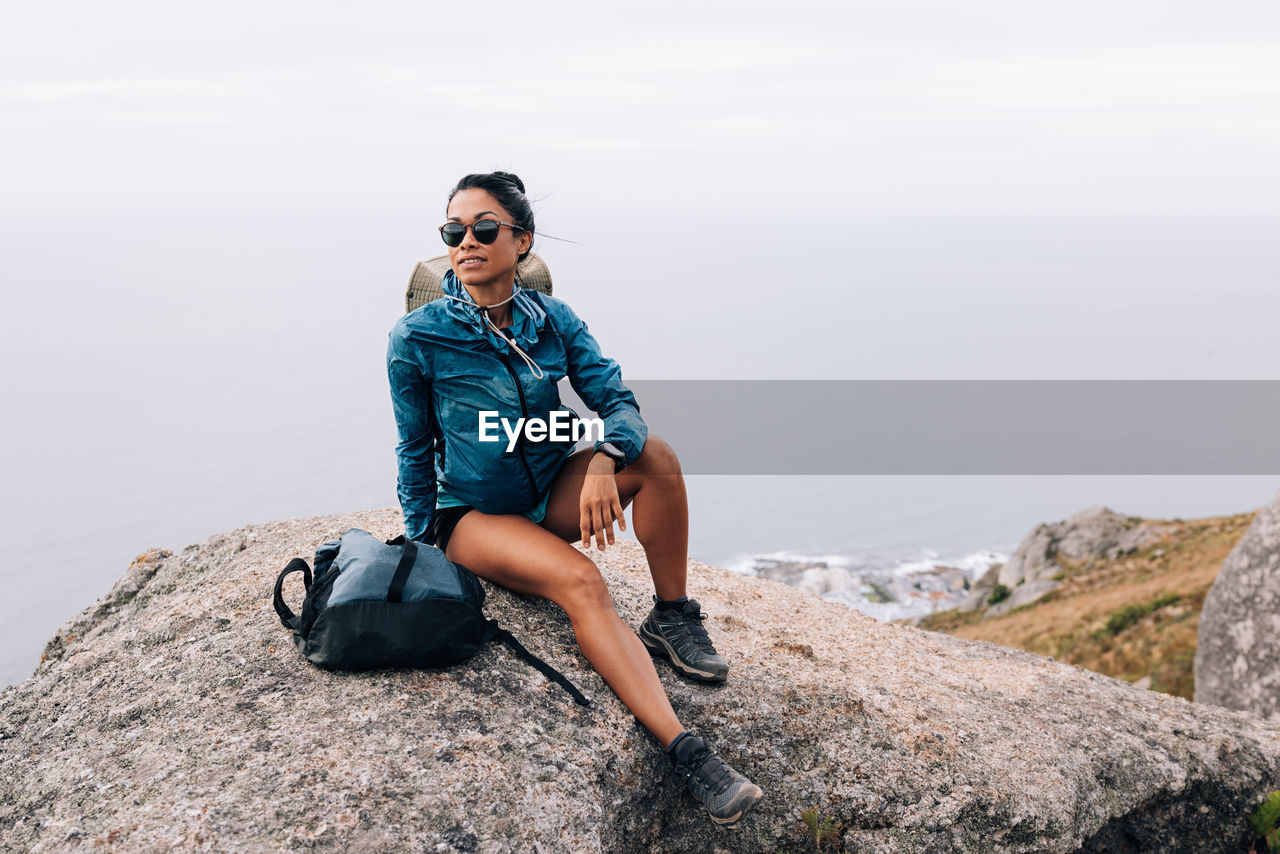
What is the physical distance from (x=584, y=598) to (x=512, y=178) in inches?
96.9

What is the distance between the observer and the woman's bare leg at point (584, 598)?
4.58m

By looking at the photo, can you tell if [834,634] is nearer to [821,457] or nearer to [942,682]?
[942,682]

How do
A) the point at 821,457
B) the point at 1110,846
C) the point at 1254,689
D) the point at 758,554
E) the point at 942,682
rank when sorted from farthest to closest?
the point at 821,457
the point at 758,554
the point at 1254,689
the point at 942,682
the point at 1110,846

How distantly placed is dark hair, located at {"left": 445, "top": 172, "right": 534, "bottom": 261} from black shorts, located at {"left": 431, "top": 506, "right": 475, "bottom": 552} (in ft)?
5.69

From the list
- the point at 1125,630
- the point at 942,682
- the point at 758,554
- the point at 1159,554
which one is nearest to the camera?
the point at 942,682

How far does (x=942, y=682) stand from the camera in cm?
650

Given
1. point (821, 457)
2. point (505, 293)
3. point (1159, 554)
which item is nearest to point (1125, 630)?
point (1159, 554)

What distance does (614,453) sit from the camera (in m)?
4.61

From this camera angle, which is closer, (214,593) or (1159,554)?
(214,593)

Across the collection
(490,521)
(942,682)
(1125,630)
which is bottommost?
(1125,630)

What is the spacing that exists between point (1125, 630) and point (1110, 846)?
2239cm

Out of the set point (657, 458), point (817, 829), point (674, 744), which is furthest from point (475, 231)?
point (817, 829)

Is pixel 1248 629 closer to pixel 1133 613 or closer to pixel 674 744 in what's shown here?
pixel 674 744

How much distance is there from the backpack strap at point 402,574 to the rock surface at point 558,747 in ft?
1.79
